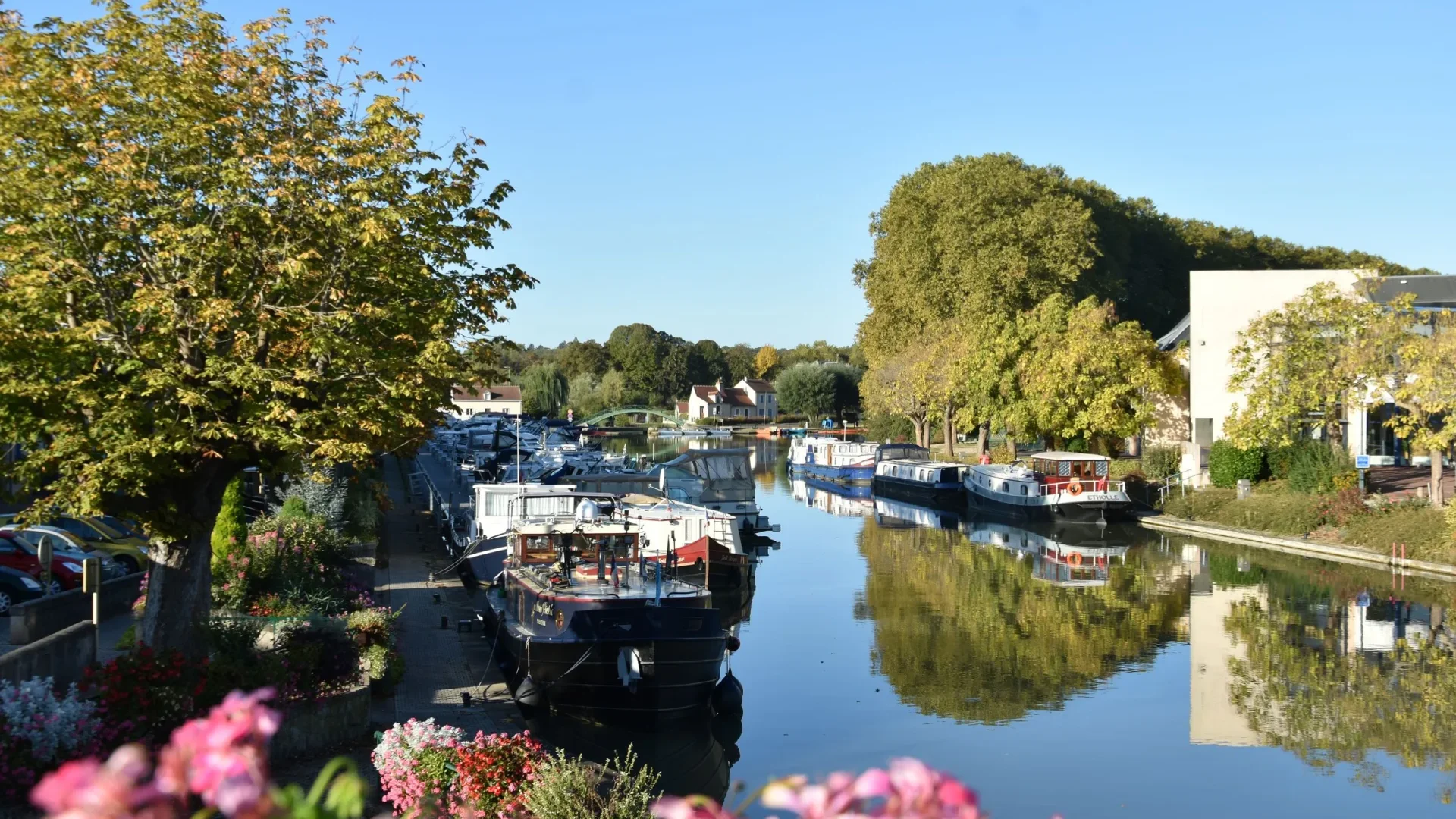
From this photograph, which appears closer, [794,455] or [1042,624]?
[1042,624]

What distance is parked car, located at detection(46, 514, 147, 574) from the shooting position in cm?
2902

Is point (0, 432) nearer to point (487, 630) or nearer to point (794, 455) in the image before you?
point (487, 630)

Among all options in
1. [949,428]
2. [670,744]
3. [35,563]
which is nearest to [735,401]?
[949,428]

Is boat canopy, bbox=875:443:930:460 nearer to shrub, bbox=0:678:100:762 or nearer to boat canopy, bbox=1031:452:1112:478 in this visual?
boat canopy, bbox=1031:452:1112:478

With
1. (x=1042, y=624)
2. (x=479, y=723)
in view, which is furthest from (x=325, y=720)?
(x=1042, y=624)

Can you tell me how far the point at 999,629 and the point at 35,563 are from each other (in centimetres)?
2093

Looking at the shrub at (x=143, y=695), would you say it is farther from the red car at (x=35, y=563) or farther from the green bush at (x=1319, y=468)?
the green bush at (x=1319, y=468)

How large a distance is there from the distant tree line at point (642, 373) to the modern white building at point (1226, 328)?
8419cm

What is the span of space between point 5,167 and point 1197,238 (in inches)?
3805

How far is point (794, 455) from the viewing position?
84.8m

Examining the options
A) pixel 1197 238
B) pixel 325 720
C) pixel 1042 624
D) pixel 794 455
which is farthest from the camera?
pixel 1197 238

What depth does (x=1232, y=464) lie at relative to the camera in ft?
160

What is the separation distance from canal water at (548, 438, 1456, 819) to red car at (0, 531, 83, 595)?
38.1ft

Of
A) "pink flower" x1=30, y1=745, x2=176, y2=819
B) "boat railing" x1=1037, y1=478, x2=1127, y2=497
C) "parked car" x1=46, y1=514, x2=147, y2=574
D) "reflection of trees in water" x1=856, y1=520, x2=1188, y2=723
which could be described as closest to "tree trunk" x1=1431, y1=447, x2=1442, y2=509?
"reflection of trees in water" x1=856, y1=520, x2=1188, y2=723
